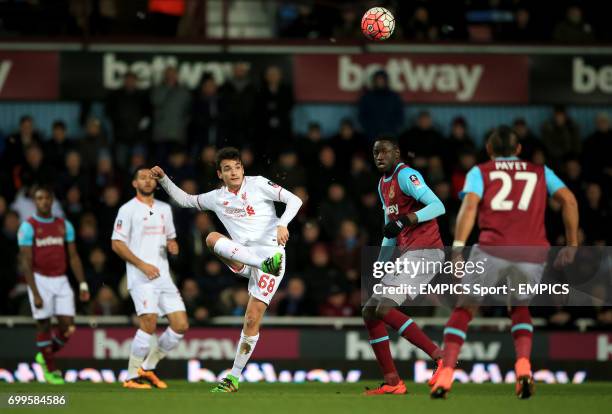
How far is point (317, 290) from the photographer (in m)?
15.1

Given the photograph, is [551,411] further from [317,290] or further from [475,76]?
[475,76]

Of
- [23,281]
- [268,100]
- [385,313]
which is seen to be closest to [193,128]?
[268,100]

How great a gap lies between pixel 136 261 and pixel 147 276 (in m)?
0.19

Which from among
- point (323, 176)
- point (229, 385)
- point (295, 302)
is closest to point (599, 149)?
point (323, 176)

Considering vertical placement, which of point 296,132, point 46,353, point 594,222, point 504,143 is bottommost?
point 46,353

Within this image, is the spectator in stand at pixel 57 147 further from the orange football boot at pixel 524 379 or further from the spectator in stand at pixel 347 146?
the orange football boot at pixel 524 379

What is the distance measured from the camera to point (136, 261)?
37.9ft

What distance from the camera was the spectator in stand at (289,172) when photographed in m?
16.3

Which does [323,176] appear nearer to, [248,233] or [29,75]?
[29,75]

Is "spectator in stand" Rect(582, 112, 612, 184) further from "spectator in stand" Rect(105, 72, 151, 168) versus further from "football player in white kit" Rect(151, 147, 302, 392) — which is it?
"football player in white kit" Rect(151, 147, 302, 392)

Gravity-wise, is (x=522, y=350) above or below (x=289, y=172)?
below

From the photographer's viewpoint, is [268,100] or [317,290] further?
[268,100]

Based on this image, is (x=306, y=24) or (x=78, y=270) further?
(x=306, y=24)

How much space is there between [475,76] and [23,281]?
773cm
